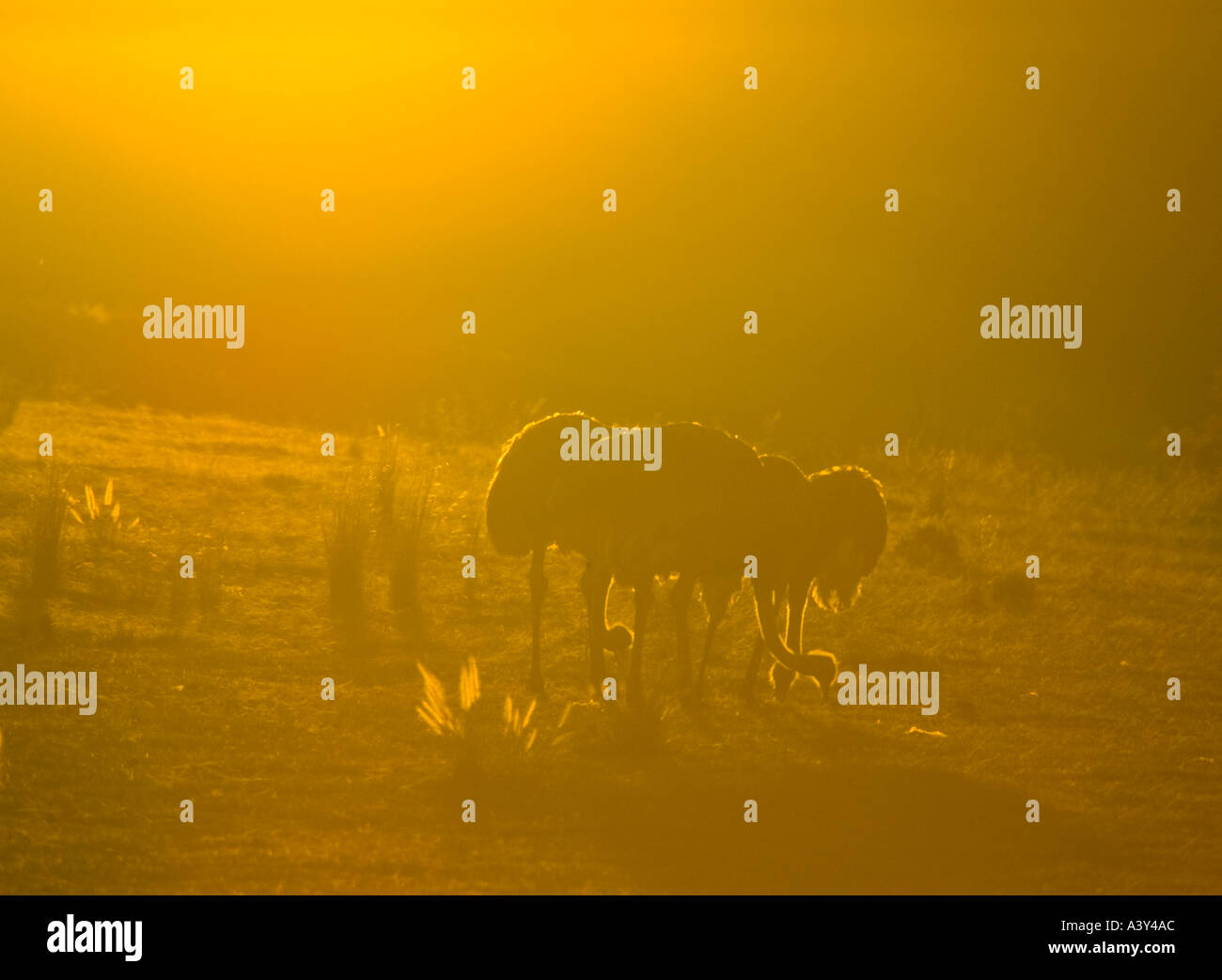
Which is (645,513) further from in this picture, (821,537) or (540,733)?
(540,733)

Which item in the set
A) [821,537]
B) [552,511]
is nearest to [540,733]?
[552,511]

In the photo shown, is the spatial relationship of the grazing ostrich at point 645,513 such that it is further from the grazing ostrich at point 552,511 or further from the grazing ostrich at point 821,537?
the grazing ostrich at point 821,537

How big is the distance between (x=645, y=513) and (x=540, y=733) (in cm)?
140

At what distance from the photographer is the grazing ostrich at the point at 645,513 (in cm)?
893

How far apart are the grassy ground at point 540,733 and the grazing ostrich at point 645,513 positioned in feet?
2.12

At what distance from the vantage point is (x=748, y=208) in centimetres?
4275

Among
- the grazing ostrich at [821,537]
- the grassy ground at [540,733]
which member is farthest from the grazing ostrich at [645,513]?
the grassy ground at [540,733]

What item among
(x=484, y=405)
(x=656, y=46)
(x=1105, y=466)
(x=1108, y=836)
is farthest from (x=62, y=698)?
(x=656, y=46)

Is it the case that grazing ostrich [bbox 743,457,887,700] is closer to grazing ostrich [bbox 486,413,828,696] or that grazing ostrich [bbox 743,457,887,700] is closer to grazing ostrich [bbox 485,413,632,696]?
grazing ostrich [bbox 486,413,828,696]

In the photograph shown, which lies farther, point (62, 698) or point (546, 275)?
point (546, 275)

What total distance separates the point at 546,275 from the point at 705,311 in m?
4.39

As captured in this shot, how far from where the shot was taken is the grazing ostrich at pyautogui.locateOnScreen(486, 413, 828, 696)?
29.3 ft

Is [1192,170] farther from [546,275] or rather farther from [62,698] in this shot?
[62,698]

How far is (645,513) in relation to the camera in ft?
29.4
